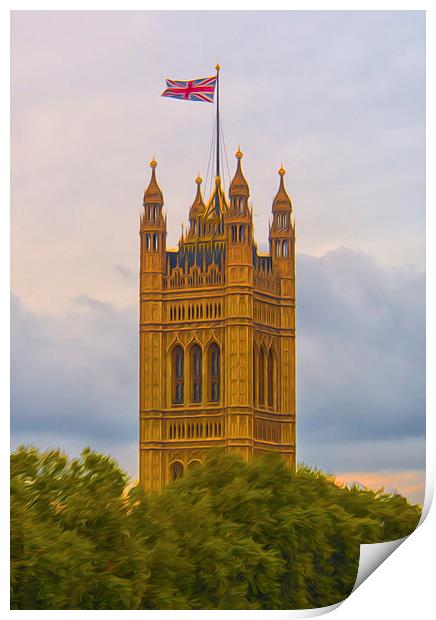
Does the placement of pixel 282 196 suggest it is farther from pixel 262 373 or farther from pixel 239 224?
pixel 262 373

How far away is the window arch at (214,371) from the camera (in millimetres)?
27391

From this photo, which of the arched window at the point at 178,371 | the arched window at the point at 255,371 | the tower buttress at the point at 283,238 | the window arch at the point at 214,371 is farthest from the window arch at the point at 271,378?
the arched window at the point at 178,371

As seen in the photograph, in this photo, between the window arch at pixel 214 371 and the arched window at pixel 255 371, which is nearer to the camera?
the arched window at pixel 255 371

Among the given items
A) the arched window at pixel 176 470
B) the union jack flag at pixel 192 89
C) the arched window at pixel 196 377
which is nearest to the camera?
the union jack flag at pixel 192 89

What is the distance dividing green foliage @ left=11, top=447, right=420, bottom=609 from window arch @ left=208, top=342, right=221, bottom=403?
1.01 meters

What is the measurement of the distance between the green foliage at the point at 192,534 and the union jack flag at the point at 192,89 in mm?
5876

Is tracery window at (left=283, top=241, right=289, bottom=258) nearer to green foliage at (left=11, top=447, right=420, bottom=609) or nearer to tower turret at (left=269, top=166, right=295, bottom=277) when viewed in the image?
tower turret at (left=269, top=166, right=295, bottom=277)

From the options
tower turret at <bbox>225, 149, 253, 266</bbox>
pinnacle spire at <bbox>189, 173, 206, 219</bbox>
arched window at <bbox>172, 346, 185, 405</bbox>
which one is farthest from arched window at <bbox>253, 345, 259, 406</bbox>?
pinnacle spire at <bbox>189, 173, 206, 219</bbox>

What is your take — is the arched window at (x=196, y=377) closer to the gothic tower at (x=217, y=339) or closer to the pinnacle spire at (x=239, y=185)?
the gothic tower at (x=217, y=339)

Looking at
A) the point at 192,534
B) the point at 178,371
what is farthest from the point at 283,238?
the point at 192,534

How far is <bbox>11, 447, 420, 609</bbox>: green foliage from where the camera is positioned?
2352cm

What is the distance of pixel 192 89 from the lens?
26.6 metres

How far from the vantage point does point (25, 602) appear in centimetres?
2345

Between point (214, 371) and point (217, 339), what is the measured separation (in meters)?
0.54
